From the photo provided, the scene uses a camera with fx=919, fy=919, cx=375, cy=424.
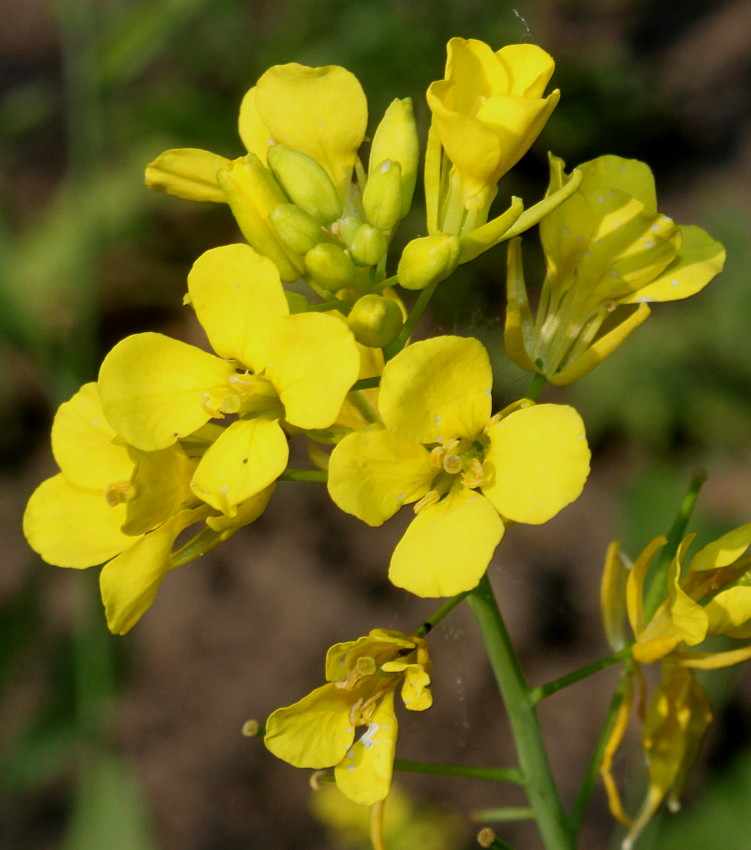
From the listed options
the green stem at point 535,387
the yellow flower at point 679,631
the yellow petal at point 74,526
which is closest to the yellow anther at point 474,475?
the green stem at point 535,387

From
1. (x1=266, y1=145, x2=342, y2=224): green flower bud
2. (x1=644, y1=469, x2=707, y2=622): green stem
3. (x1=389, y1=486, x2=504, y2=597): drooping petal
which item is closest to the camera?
(x1=389, y1=486, x2=504, y2=597): drooping petal

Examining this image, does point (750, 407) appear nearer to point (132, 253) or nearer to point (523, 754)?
point (523, 754)

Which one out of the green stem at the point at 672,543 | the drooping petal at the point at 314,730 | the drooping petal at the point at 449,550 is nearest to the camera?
the drooping petal at the point at 449,550

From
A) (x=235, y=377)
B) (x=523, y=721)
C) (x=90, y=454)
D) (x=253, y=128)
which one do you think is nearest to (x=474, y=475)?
(x=235, y=377)

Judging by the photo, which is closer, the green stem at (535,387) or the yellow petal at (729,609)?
the yellow petal at (729,609)

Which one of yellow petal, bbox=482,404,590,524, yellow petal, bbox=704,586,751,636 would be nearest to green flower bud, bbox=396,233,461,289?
yellow petal, bbox=482,404,590,524

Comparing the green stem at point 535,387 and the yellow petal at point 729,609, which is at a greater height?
the green stem at point 535,387

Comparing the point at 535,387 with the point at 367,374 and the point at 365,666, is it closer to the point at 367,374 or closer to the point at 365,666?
the point at 367,374

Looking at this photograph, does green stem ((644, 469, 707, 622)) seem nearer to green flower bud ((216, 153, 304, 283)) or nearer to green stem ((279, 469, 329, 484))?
green stem ((279, 469, 329, 484))

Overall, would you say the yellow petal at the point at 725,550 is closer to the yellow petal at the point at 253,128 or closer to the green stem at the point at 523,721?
the green stem at the point at 523,721
